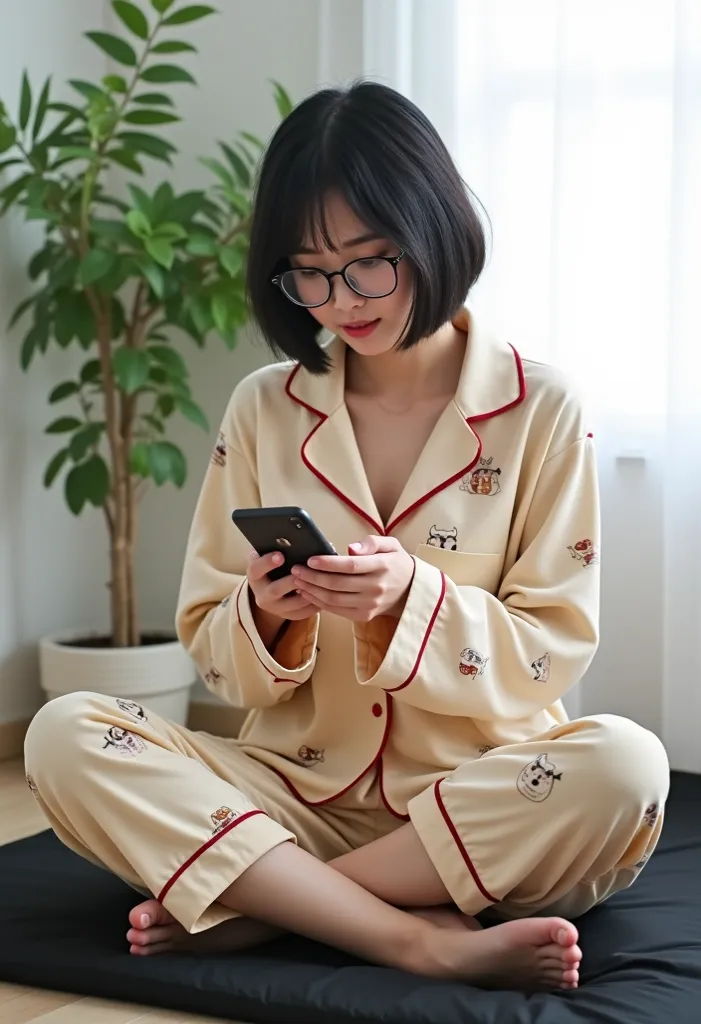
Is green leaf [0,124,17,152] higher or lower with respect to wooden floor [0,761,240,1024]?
higher

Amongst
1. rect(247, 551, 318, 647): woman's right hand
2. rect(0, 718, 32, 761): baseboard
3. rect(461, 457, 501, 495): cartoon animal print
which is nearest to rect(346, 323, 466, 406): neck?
rect(461, 457, 501, 495): cartoon animal print

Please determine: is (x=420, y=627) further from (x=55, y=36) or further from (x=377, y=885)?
(x=55, y=36)

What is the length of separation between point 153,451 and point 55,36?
0.96 m

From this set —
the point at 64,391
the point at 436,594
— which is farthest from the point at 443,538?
the point at 64,391

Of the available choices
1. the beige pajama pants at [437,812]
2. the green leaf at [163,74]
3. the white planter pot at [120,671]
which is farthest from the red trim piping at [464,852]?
the green leaf at [163,74]

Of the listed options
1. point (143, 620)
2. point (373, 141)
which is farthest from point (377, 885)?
point (143, 620)

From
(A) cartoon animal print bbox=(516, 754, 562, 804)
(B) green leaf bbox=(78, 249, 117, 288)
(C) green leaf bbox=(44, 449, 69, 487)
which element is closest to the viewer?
(A) cartoon animal print bbox=(516, 754, 562, 804)

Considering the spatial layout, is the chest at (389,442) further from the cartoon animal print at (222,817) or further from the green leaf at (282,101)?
the green leaf at (282,101)

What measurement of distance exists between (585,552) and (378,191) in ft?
1.64

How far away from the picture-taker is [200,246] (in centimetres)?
259

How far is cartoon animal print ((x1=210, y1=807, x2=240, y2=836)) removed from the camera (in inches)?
58.2

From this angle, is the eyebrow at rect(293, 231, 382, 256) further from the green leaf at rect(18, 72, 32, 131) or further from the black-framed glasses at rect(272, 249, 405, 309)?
the green leaf at rect(18, 72, 32, 131)

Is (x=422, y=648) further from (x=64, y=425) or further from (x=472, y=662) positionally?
(x=64, y=425)

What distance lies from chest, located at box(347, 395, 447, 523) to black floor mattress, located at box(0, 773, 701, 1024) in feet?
1.83
